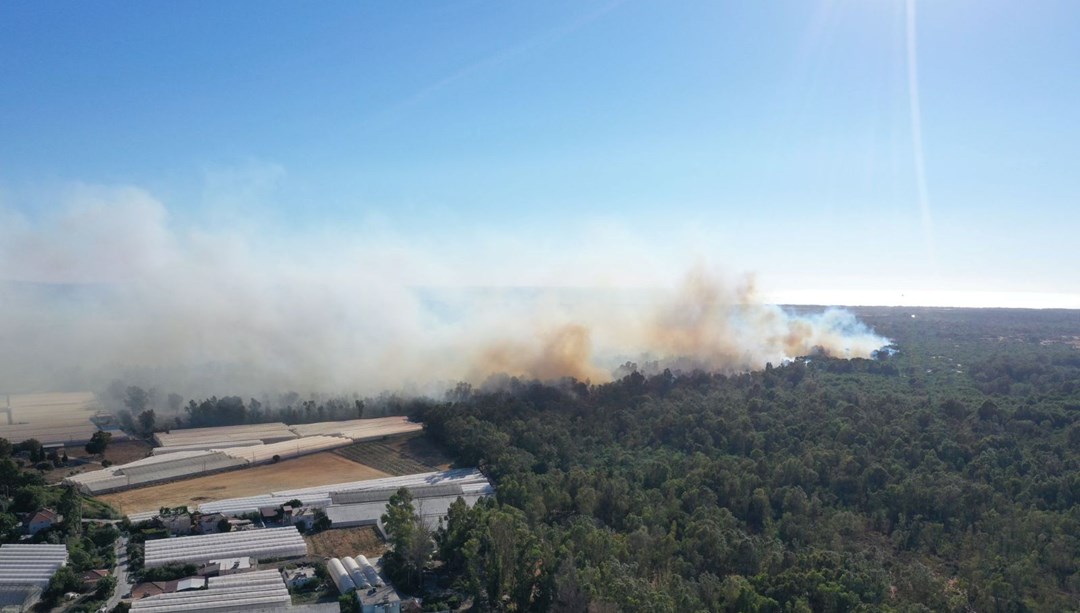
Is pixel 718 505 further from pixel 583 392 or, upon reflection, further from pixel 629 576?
pixel 583 392

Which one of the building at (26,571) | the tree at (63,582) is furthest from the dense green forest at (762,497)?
the building at (26,571)

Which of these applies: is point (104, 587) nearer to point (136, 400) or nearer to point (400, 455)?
point (400, 455)

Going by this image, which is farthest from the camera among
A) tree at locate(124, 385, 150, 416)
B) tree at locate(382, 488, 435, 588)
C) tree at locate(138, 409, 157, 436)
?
tree at locate(124, 385, 150, 416)

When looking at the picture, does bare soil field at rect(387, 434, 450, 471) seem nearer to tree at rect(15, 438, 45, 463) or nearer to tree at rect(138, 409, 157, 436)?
tree at rect(138, 409, 157, 436)

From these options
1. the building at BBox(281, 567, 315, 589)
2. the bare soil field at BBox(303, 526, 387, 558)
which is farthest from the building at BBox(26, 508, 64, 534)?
the building at BBox(281, 567, 315, 589)

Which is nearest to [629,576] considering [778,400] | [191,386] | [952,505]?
[952,505]

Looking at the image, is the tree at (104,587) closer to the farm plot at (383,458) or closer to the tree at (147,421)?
the farm plot at (383,458)
